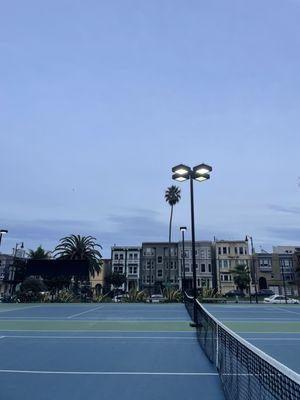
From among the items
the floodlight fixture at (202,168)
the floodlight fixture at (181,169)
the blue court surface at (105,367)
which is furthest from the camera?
the floodlight fixture at (181,169)

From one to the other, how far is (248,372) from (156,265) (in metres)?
86.4

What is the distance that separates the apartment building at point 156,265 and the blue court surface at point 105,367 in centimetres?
7651

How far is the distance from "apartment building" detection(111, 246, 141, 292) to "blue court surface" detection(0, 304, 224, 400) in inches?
3157

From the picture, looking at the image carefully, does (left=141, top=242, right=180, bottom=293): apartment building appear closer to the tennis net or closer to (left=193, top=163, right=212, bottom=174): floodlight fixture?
(left=193, top=163, right=212, bottom=174): floodlight fixture

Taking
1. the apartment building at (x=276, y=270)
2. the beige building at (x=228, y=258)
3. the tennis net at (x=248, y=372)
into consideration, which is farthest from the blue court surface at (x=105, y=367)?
the apartment building at (x=276, y=270)

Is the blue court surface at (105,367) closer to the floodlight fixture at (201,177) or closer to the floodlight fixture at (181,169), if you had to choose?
the floodlight fixture at (201,177)

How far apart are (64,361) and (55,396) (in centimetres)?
295

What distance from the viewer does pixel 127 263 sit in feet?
310

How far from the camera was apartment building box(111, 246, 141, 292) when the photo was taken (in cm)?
9350

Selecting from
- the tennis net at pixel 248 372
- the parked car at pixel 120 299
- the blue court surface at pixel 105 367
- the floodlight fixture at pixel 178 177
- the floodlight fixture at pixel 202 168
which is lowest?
the blue court surface at pixel 105 367

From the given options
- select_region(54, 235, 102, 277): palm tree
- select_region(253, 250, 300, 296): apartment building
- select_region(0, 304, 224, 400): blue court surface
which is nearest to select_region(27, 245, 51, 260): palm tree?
Result: select_region(54, 235, 102, 277): palm tree

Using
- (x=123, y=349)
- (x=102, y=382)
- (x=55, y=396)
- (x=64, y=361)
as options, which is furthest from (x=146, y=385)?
(x=123, y=349)

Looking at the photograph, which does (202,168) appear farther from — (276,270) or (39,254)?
(276,270)

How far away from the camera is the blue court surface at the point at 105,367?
6559 millimetres
